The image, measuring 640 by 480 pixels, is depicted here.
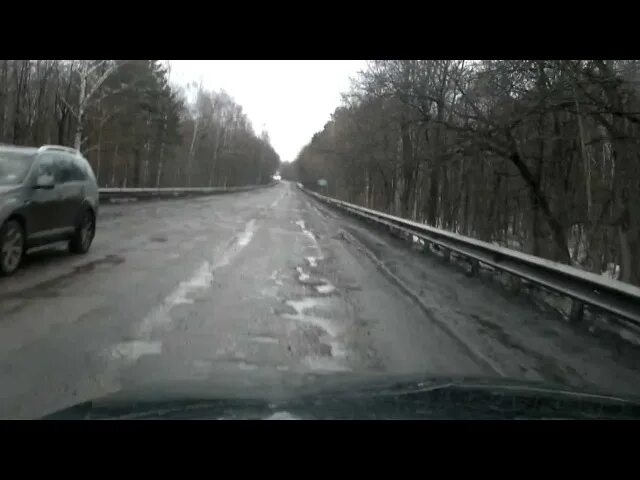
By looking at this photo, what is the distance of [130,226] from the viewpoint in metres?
20.2

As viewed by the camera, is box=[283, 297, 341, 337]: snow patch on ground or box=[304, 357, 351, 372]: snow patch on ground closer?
box=[304, 357, 351, 372]: snow patch on ground

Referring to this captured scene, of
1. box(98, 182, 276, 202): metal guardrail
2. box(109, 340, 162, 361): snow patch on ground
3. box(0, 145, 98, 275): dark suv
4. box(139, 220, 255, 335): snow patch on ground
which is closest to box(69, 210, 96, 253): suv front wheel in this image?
box(0, 145, 98, 275): dark suv

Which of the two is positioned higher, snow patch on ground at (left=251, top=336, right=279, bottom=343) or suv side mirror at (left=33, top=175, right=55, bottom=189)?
suv side mirror at (left=33, top=175, right=55, bottom=189)

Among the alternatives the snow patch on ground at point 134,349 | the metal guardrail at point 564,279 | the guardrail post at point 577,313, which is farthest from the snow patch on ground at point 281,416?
the guardrail post at point 577,313

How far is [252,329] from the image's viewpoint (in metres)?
7.40

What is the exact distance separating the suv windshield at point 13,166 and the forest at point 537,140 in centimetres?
1056

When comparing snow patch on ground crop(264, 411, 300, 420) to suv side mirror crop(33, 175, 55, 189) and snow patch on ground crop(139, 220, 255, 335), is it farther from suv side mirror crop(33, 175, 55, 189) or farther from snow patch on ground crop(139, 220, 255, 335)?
suv side mirror crop(33, 175, 55, 189)

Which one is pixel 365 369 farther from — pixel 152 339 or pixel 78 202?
pixel 78 202

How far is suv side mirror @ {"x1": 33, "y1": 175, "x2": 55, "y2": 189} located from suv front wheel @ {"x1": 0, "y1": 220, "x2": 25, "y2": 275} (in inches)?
31.6

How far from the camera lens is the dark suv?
9.68 m

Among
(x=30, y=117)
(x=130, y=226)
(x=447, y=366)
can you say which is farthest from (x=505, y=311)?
(x=30, y=117)

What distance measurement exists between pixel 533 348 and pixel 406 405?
4179 mm

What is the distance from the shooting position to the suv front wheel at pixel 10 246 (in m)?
9.45

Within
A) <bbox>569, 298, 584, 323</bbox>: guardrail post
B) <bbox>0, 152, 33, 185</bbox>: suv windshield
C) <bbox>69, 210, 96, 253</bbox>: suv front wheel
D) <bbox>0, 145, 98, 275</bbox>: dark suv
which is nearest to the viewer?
<bbox>569, 298, 584, 323</bbox>: guardrail post
